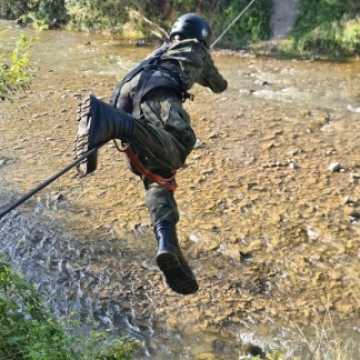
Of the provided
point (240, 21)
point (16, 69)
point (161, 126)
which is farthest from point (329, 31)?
point (16, 69)

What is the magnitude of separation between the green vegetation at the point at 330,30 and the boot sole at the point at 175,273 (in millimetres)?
9904

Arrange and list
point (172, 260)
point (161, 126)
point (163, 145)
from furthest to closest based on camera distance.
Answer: point (161, 126)
point (163, 145)
point (172, 260)

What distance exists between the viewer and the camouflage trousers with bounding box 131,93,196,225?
12.3 ft

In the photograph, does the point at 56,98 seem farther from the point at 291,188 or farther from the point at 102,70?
the point at 291,188

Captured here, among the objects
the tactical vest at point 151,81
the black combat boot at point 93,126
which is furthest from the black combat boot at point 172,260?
the tactical vest at point 151,81

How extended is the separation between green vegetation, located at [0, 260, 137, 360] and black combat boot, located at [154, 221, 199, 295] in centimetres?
48

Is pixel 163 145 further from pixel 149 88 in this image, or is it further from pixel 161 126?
pixel 149 88

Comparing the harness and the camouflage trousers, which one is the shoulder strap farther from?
the camouflage trousers

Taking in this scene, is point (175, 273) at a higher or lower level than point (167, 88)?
lower

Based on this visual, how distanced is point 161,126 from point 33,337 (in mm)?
1521

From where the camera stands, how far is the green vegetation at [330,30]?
12.5 metres

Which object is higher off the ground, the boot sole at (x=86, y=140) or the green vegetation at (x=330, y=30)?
the boot sole at (x=86, y=140)

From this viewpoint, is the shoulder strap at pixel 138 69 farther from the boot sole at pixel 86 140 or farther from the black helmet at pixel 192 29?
the boot sole at pixel 86 140

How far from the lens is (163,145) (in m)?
3.74
